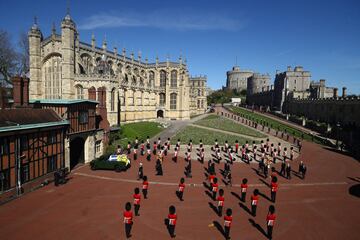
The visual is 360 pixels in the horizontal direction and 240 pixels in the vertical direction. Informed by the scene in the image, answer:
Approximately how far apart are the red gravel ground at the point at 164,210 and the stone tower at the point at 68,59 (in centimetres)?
2203

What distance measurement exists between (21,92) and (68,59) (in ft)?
69.8

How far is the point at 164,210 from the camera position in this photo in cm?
1453

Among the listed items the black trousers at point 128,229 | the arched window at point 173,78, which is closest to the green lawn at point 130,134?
the black trousers at point 128,229

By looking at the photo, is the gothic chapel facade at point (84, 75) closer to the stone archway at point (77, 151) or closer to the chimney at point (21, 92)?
the stone archway at point (77, 151)

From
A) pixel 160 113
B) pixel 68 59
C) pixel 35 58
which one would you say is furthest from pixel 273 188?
pixel 160 113

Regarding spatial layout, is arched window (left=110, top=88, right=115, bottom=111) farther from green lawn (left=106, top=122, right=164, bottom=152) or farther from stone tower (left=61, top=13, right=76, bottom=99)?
stone tower (left=61, top=13, right=76, bottom=99)

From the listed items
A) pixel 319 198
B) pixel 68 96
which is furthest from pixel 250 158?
pixel 68 96

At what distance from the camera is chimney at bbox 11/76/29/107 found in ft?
64.2

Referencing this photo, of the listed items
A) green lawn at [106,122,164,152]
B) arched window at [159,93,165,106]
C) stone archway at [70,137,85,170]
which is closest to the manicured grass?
green lawn at [106,122,164,152]

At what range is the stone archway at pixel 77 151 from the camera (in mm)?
25241

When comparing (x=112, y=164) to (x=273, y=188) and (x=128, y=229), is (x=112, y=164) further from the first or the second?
(x=273, y=188)

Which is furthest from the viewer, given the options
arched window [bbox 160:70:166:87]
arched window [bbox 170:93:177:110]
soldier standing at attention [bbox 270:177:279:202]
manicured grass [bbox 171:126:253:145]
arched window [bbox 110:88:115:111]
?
arched window [bbox 160:70:166:87]

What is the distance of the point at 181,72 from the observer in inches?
2564

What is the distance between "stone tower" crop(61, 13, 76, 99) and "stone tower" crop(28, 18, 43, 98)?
18.4ft
